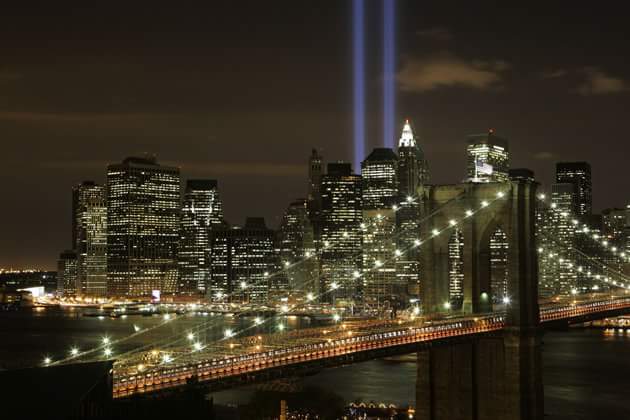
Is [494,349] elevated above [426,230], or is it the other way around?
[426,230]

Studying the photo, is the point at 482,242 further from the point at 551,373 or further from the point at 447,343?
the point at 551,373

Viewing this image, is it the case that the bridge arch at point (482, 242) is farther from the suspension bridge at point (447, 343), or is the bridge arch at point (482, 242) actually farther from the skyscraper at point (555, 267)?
the skyscraper at point (555, 267)

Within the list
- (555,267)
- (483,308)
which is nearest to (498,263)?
(555,267)

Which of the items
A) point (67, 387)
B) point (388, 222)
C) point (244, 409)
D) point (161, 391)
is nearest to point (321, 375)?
point (244, 409)

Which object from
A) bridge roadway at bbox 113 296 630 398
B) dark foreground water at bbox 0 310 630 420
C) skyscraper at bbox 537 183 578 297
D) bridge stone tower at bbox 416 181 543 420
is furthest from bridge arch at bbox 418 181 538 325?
skyscraper at bbox 537 183 578 297

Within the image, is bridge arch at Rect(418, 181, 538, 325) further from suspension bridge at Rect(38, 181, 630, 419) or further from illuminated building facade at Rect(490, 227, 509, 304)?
illuminated building facade at Rect(490, 227, 509, 304)

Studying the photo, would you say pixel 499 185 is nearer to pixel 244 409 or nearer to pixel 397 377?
pixel 244 409
